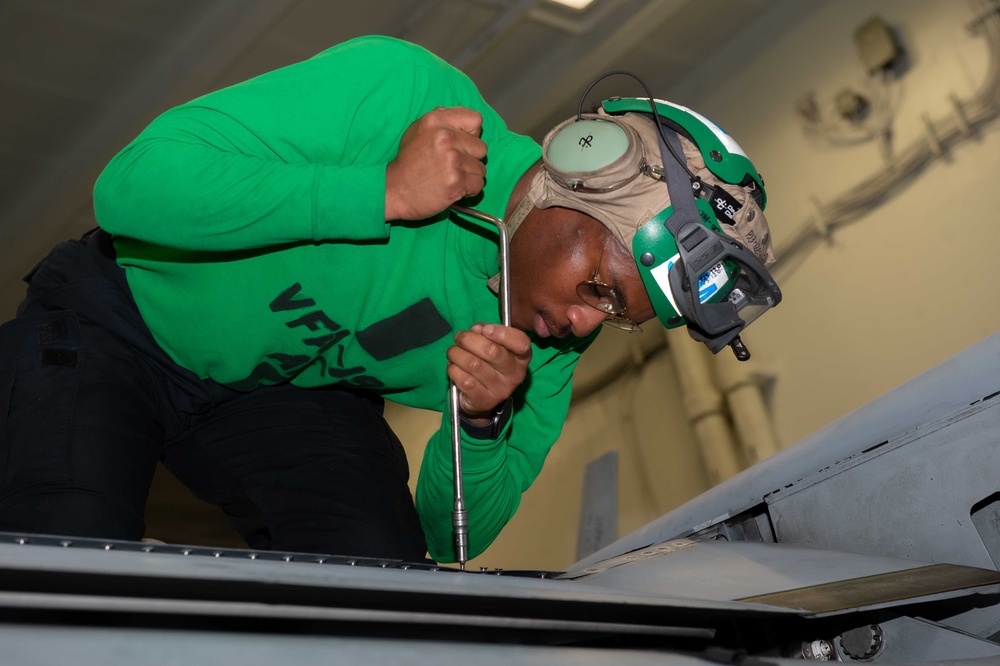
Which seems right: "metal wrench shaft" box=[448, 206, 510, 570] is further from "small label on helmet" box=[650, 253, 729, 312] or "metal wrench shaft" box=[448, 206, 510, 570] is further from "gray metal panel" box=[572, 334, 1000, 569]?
"gray metal panel" box=[572, 334, 1000, 569]

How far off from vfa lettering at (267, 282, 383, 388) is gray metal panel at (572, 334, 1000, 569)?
1.52 ft

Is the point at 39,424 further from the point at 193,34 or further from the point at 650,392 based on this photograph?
the point at 650,392

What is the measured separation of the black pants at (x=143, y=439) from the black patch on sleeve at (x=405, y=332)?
16cm

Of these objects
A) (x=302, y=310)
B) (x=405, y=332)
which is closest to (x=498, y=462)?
(x=405, y=332)

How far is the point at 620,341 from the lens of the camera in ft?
14.4

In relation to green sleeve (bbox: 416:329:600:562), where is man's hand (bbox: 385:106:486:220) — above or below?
above

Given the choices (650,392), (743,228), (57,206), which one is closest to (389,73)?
(743,228)

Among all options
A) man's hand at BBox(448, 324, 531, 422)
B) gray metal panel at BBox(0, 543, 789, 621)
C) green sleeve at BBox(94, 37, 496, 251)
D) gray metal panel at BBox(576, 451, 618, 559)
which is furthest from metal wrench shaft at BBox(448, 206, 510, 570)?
gray metal panel at BBox(576, 451, 618, 559)

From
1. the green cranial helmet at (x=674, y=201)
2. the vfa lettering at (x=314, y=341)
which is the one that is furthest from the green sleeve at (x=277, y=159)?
the green cranial helmet at (x=674, y=201)

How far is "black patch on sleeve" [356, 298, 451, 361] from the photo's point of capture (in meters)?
1.29

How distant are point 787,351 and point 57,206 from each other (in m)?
3.28

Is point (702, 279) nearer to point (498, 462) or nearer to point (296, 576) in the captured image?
point (498, 462)

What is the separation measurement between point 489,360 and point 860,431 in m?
0.48

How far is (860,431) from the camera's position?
45.5 inches
